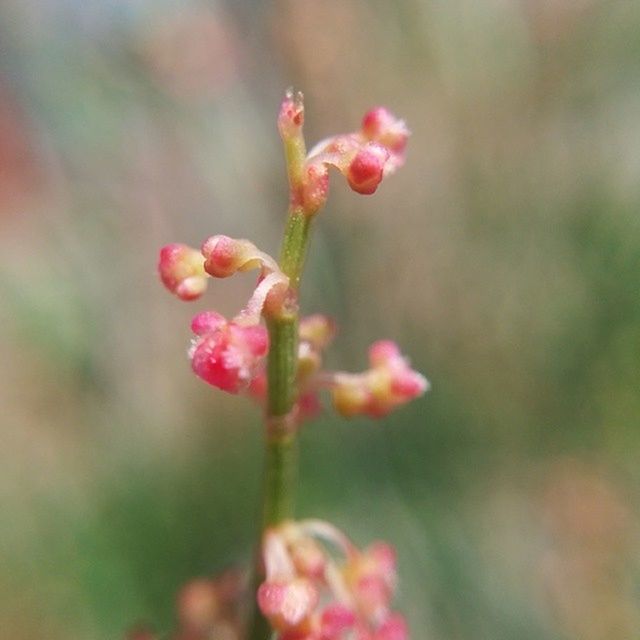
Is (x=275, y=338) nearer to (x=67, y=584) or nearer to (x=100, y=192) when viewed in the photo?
(x=67, y=584)

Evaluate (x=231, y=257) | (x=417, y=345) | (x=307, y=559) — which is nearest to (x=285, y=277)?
(x=231, y=257)

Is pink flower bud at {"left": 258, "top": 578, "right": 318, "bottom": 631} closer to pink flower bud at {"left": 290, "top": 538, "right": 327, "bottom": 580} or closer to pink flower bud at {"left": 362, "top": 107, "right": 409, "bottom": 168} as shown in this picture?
pink flower bud at {"left": 290, "top": 538, "right": 327, "bottom": 580}

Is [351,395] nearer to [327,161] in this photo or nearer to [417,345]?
[327,161]

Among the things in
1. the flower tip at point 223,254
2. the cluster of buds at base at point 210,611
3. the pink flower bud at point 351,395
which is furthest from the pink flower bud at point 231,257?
the cluster of buds at base at point 210,611

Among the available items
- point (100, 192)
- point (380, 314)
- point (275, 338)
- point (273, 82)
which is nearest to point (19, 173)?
point (100, 192)

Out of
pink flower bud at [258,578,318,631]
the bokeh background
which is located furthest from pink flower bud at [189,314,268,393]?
the bokeh background

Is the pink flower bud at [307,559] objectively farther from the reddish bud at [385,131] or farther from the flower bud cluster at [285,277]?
the reddish bud at [385,131]
